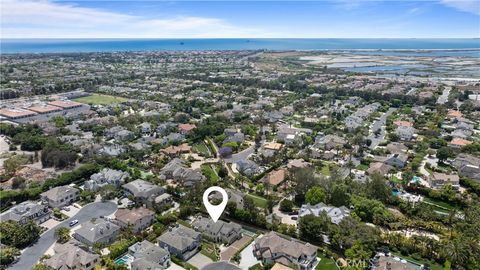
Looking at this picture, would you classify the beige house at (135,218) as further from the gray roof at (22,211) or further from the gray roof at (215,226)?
the gray roof at (22,211)

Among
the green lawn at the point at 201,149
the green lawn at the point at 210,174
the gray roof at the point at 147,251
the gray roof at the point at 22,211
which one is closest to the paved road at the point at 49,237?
the gray roof at the point at 22,211

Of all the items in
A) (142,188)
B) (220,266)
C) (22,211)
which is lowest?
(220,266)

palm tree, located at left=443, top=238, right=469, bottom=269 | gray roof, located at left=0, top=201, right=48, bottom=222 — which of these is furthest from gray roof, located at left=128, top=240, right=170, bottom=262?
palm tree, located at left=443, top=238, right=469, bottom=269

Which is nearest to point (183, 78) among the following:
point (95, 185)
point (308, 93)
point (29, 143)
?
point (308, 93)

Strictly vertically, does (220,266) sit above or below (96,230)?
below

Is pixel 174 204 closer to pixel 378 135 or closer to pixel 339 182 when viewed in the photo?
pixel 339 182

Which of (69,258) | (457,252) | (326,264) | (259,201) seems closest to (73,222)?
(69,258)

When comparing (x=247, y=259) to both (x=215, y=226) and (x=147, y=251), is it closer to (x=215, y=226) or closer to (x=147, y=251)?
(x=215, y=226)
